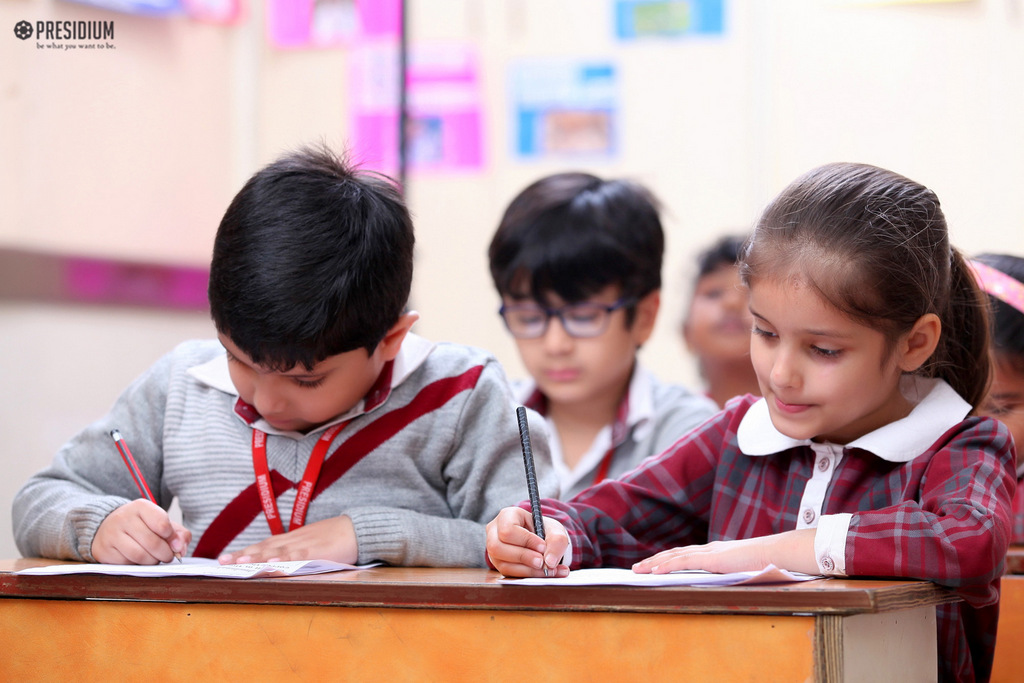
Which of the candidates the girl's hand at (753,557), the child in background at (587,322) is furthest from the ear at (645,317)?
the girl's hand at (753,557)

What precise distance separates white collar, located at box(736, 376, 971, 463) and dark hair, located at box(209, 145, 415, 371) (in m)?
0.46

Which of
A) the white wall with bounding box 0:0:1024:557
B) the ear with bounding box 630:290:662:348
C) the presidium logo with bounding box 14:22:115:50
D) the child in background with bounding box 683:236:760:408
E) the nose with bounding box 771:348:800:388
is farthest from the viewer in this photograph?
the child in background with bounding box 683:236:760:408

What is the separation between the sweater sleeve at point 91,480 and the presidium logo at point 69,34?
0.98 metres

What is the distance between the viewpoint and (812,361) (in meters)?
1.08

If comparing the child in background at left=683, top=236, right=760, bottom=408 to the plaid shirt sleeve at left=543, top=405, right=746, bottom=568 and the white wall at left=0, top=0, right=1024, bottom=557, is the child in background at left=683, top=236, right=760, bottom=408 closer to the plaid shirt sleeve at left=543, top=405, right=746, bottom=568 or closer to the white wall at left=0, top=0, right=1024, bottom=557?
the white wall at left=0, top=0, right=1024, bottom=557

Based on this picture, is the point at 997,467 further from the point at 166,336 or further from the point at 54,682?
the point at 166,336

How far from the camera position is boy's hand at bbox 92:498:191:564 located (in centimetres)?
112

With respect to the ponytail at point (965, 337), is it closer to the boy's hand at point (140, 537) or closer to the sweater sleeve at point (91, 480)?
the boy's hand at point (140, 537)

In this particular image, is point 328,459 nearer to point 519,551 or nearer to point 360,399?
point 360,399

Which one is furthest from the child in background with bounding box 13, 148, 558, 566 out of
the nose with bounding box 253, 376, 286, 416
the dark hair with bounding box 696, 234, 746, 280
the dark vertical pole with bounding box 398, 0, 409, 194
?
the dark vertical pole with bounding box 398, 0, 409, 194

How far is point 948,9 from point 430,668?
3184mm

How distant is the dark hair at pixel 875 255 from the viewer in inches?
42.7

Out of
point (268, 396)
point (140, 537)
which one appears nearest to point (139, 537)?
point (140, 537)

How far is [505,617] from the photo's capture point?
84cm
